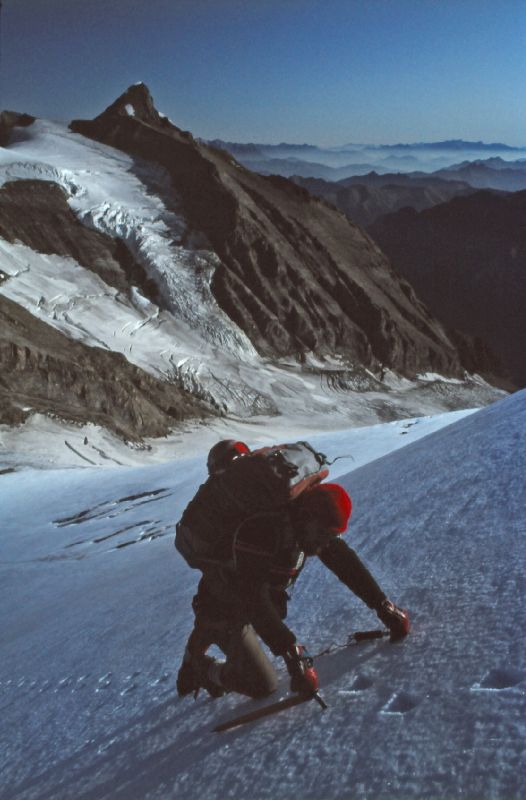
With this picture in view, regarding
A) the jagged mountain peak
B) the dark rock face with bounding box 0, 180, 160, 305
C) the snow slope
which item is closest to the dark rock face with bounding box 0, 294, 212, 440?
the dark rock face with bounding box 0, 180, 160, 305

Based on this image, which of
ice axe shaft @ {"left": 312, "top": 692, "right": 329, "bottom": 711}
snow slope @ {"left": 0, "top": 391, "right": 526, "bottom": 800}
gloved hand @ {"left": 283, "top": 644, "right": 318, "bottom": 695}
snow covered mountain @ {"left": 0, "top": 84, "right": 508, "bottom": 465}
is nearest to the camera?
snow slope @ {"left": 0, "top": 391, "right": 526, "bottom": 800}

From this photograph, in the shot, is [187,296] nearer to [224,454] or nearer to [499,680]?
[224,454]

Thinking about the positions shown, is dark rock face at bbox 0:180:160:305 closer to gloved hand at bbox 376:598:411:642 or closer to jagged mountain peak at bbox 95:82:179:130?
jagged mountain peak at bbox 95:82:179:130

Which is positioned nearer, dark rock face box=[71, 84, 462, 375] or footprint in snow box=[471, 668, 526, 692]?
footprint in snow box=[471, 668, 526, 692]

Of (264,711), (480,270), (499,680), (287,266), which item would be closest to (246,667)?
(264,711)

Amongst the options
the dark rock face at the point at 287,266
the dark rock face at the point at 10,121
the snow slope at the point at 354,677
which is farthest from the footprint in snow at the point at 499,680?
the dark rock face at the point at 10,121

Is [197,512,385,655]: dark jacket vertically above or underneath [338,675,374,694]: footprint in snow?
above

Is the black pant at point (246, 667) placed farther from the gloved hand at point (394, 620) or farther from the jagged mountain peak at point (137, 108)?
the jagged mountain peak at point (137, 108)
